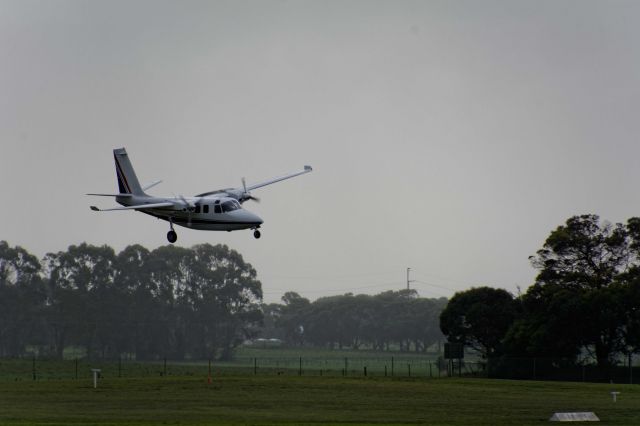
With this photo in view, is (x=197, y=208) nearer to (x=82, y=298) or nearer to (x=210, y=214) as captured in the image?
(x=210, y=214)

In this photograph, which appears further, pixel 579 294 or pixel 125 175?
pixel 579 294

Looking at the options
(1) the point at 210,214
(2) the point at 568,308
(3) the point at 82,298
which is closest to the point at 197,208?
(1) the point at 210,214

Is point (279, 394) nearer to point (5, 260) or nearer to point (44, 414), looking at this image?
point (44, 414)

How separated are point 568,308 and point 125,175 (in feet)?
137

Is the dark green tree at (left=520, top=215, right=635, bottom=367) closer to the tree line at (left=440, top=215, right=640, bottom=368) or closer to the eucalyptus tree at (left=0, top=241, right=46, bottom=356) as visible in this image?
the tree line at (left=440, top=215, right=640, bottom=368)

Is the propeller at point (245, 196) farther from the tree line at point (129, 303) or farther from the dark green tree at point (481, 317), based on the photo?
the tree line at point (129, 303)

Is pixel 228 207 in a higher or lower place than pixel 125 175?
lower

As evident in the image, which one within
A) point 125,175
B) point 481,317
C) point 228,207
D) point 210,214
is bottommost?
point 481,317

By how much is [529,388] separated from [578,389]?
343 cm

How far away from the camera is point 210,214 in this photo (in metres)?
61.7

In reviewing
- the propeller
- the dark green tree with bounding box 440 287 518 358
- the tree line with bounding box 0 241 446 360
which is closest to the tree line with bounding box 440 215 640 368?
the dark green tree with bounding box 440 287 518 358

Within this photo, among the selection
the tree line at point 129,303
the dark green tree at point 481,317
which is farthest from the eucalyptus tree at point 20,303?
the dark green tree at point 481,317

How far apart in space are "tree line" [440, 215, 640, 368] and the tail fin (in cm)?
4061

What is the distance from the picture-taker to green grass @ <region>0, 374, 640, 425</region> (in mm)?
53562
